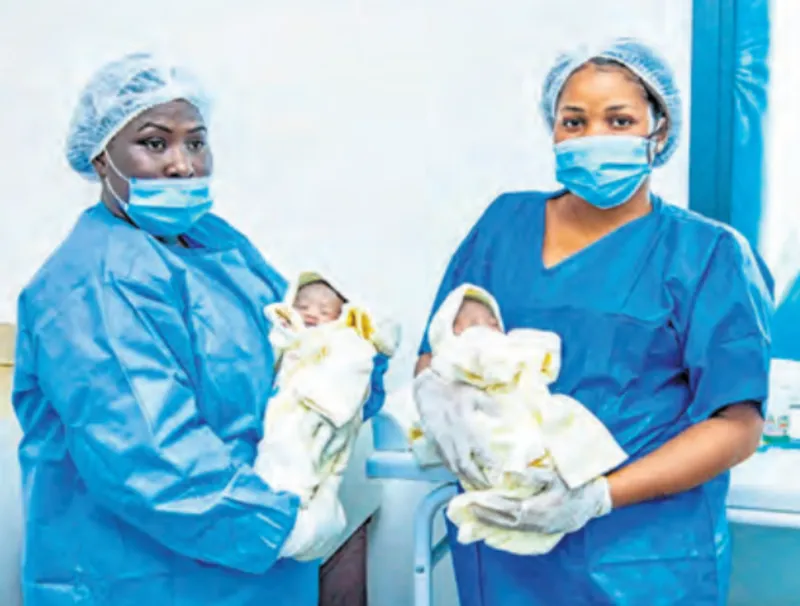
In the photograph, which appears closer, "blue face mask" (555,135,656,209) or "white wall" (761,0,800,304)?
"blue face mask" (555,135,656,209)

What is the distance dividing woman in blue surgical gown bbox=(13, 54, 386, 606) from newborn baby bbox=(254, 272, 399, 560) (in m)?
0.03

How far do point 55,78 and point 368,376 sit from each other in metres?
1.44

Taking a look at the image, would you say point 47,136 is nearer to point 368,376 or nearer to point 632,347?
point 368,376

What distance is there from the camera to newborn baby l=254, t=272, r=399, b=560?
134 cm

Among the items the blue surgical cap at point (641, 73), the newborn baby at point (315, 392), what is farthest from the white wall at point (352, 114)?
the newborn baby at point (315, 392)

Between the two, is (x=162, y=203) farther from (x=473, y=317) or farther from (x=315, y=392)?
(x=473, y=317)

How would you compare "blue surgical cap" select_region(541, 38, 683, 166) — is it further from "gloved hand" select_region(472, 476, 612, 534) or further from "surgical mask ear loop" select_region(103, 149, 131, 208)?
"surgical mask ear loop" select_region(103, 149, 131, 208)

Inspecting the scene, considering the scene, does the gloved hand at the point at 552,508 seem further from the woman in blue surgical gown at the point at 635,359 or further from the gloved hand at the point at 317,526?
the gloved hand at the point at 317,526

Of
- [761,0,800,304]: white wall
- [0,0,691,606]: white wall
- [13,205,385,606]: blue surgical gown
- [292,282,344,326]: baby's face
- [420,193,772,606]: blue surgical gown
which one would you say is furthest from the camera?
[0,0,691,606]: white wall

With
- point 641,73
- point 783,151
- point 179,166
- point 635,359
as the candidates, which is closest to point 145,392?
point 179,166

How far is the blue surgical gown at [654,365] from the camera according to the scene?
4.37 feet

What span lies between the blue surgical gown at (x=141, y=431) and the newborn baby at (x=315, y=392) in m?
0.04

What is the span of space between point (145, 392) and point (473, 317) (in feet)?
1.58

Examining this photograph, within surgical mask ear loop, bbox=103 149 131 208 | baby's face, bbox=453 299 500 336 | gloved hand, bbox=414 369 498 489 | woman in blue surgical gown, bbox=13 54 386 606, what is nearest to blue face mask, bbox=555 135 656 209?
baby's face, bbox=453 299 500 336
